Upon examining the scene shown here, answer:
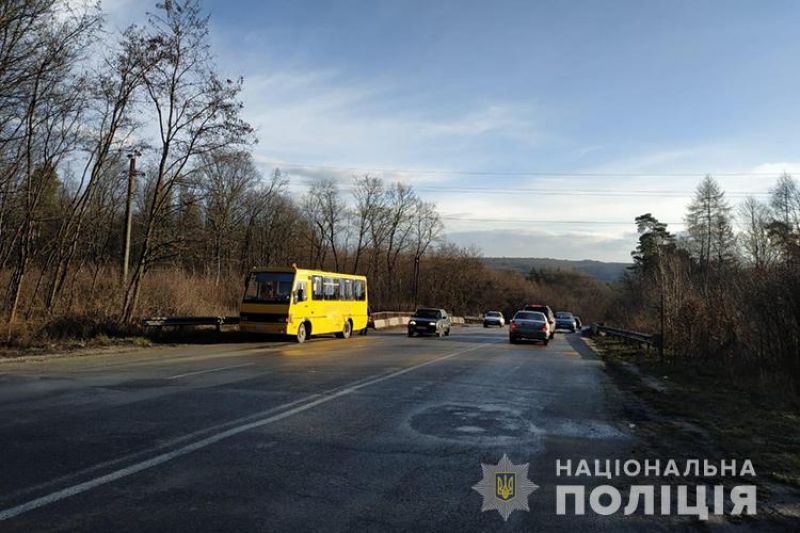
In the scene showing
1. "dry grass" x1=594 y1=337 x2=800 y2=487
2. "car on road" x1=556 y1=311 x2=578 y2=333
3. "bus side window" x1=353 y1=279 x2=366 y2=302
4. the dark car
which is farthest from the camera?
"car on road" x1=556 y1=311 x2=578 y2=333

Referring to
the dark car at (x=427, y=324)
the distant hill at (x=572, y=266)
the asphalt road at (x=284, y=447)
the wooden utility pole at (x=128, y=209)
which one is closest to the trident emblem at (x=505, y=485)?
the asphalt road at (x=284, y=447)

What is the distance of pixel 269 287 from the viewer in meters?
24.6

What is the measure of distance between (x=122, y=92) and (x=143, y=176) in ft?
10.8

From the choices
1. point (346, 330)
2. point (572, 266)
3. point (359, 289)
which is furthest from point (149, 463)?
point (572, 266)

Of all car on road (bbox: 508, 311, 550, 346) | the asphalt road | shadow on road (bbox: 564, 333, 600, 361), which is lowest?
shadow on road (bbox: 564, 333, 600, 361)

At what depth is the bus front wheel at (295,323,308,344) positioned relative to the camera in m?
25.2

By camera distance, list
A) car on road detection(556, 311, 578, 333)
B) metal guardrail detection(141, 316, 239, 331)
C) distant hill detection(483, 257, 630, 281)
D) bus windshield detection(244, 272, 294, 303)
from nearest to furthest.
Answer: metal guardrail detection(141, 316, 239, 331) → bus windshield detection(244, 272, 294, 303) → car on road detection(556, 311, 578, 333) → distant hill detection(483, 257, 630, 281)

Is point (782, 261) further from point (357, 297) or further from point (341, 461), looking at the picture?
point (357, 297)

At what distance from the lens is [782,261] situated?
14383 millimetres

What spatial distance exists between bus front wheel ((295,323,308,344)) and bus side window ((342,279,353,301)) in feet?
16.0

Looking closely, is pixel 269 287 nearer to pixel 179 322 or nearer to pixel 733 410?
pixel 179 322

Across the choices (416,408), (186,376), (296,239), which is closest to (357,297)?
(186,376)

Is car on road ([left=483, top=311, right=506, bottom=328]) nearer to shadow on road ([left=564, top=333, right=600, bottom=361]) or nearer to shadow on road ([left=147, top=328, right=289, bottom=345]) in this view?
shadow on road ([left=564, top=333, right=600, bottom=361])

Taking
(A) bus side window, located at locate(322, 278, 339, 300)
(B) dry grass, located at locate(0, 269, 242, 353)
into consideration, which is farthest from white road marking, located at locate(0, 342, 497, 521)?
(A) bus side window, located at locate(322, 278, 339, 300)
